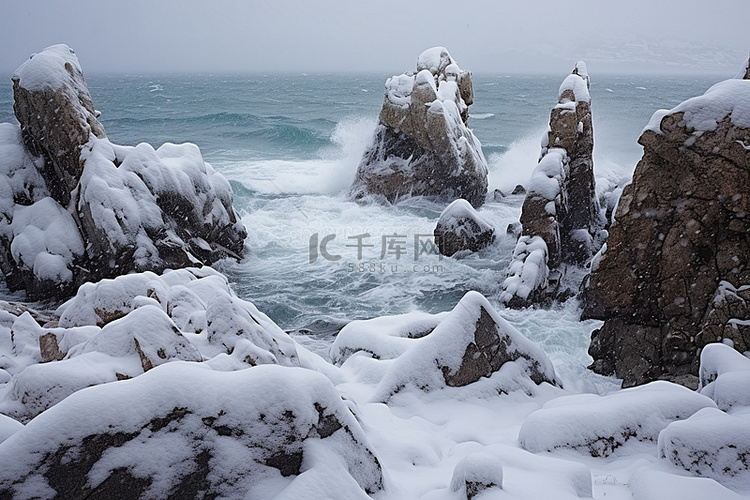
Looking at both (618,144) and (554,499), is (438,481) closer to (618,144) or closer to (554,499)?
(554,499)

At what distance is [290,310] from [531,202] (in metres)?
7.31

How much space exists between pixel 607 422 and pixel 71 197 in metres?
14.2

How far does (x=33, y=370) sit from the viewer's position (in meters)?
5.25

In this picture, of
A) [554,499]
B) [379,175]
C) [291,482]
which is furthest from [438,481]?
[379,175]

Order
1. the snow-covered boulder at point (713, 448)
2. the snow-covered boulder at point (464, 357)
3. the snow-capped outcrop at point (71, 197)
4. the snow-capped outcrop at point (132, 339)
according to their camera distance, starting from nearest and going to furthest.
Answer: the snow-covered boulder at point (713, 448), the snow-capped outcrop at point (132, 339), the snow-covered boulder at point (464, 357), the snow-capped outcrop at point (71, 197)

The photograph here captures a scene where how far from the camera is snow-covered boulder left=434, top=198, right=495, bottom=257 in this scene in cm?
1786

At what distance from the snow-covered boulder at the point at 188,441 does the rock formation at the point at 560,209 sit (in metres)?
11.0

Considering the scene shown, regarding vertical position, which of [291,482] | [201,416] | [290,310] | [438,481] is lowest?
[290,310]

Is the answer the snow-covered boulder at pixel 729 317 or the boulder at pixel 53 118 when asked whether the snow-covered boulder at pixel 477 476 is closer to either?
the snow-covered boulder at pixel 729 317

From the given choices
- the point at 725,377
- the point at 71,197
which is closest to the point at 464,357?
the point at 725,377

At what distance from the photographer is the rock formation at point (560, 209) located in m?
14.2

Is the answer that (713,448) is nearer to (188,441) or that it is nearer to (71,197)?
(188,441)

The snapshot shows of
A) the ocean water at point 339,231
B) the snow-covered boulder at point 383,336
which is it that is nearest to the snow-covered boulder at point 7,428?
the snow-covered boulder at point 383,336

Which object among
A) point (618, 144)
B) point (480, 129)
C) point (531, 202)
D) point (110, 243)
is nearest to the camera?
point (110, 243)
